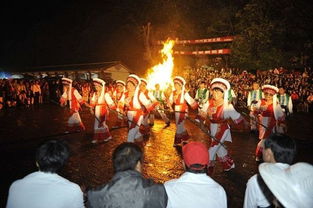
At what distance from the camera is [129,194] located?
255cm

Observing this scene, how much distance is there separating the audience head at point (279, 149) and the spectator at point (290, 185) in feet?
2.27

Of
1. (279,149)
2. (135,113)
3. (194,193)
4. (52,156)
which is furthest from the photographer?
(135,113)

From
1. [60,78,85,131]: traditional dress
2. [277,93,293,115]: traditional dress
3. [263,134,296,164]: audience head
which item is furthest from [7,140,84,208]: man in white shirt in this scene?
[277,93,293,115]: traditional dress

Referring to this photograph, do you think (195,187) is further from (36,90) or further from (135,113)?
(36,90)

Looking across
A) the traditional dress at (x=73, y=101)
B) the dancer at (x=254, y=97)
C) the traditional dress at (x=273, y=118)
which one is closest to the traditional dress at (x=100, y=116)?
the traditional dress at (x=73, y=101)

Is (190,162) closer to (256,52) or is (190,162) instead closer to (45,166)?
(45,166)

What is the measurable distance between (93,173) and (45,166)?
170 inches

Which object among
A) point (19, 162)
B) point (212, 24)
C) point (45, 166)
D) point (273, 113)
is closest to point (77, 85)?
point (212, 24)

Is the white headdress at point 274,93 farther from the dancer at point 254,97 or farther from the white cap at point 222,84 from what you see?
the dancer at point 254,97

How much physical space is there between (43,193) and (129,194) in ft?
2.36

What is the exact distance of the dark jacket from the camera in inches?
101

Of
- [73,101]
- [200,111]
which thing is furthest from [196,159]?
[73,101]

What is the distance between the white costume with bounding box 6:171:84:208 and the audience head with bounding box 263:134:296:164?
1.84 m

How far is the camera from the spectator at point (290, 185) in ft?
6.52
